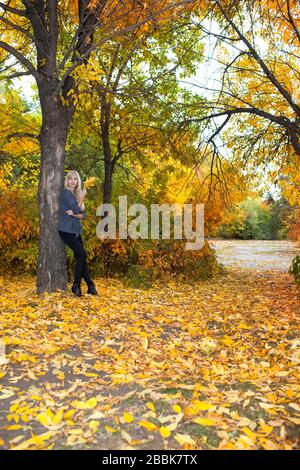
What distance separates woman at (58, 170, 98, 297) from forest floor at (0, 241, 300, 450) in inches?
22.5

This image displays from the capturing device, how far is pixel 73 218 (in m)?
6.54

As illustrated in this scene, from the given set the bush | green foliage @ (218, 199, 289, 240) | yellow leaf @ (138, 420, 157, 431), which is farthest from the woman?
green foliage @ (218, 199, 289, 240)

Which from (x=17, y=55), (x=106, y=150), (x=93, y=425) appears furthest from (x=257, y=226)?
(x=93, y=425)

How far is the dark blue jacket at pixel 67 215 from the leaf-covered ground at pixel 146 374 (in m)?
1.05

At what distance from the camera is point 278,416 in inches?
116

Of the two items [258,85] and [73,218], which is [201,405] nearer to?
[73,218]

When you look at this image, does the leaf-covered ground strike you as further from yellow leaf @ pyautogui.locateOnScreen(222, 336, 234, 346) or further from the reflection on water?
the reflection on water

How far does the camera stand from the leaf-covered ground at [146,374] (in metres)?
2.70

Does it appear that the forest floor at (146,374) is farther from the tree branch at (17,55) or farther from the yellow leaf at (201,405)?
the tree branch at (17,55)

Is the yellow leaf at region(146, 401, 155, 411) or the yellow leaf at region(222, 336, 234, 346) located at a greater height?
the yellow leaf at region(146, 401, 155, 411)

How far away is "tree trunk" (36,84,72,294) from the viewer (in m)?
6.61

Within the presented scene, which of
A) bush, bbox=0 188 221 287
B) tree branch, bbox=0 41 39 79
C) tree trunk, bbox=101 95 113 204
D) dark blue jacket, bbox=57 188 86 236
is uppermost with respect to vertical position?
tree branch, bbox=0 41 39 79
